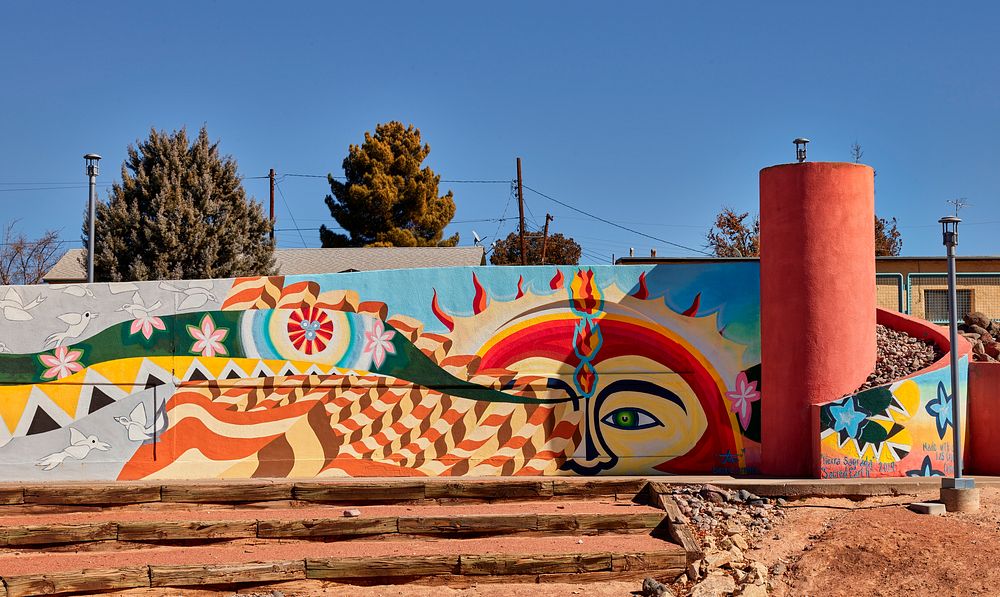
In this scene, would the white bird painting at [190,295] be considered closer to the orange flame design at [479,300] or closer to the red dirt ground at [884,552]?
the orange flame design at [479,300]

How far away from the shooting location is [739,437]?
39.1 feet

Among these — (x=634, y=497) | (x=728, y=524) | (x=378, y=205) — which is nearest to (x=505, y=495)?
(x=634, y=497)

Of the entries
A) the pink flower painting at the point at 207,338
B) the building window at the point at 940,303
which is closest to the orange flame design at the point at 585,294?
the pink flower painting at the point at 207,338

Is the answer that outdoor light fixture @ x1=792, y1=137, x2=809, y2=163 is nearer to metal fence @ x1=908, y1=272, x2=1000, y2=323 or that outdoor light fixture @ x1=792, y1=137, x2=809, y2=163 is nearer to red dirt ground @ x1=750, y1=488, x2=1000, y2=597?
red dirt ground @ x1=750, y1=488, x2=1000, y2=597

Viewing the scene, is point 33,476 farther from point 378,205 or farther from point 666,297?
point 378,205

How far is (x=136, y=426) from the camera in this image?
11742mm

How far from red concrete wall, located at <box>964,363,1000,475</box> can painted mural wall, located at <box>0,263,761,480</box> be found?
272cm

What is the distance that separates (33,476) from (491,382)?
5828mm

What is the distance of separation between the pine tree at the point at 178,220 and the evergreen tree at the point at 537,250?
21.5 metres

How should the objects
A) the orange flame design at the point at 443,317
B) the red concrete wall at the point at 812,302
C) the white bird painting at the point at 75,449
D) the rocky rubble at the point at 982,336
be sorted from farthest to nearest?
the rocky rubble at the point at 982,336, the orange flame design at the point at 443,317, the white bird painting at the point at 75,449, the red concrete wall at the point at 812,302

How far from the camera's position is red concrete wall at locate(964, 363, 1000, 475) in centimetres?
1167

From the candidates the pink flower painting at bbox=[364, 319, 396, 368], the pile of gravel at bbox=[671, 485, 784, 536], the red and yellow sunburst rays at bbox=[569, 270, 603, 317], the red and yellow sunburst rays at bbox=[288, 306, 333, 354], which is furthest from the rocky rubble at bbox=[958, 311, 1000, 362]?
the red and yellow sunburst rays at bbox=[288, 306, 333, 354]

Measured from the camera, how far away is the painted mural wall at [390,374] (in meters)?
11.8

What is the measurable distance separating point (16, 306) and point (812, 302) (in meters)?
10.0
